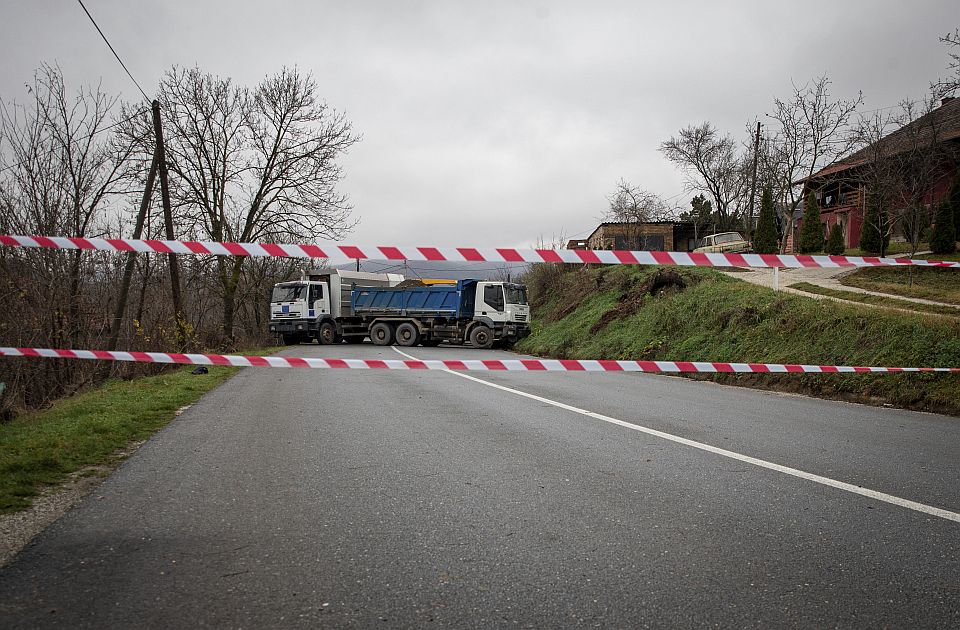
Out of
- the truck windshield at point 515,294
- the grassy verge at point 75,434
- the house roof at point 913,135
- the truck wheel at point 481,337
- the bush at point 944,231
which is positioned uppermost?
the house roof at point 913,135

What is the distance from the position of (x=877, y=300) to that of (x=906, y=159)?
12325mm

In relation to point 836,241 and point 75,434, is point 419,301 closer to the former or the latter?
point 836,241

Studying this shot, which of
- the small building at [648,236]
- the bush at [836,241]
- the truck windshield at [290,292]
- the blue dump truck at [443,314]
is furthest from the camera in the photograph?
the small building at [648,236]

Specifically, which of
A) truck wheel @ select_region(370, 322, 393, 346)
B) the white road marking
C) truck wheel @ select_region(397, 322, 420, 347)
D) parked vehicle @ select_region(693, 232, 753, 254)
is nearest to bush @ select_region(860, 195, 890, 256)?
parked vehicle @ select_region(693, 232, 753, 254)

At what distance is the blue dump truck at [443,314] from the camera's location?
88.7 feet

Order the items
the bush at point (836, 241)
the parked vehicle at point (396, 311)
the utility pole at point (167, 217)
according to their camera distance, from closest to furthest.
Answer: the utility pole at point (167, 217)
the parked vehicle at point (396, 311)
the bush at point (836, 241)

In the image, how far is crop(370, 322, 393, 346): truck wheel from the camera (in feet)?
98.6

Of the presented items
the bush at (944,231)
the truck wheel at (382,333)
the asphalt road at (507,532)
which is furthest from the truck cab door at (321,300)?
the bush at (944,231)

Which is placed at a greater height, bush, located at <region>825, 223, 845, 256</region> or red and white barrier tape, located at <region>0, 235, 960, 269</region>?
bush, located at <region>825, 223, 845, 256</region>

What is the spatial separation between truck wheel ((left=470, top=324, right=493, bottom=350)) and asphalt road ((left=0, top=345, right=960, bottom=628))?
810 inches

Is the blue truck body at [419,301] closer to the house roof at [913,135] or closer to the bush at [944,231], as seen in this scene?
the house roof at [913,135]

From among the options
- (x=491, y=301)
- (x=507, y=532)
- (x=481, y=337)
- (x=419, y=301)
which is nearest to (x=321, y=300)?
(x=419, y=301)

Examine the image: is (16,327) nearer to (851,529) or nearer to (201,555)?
(201,555)

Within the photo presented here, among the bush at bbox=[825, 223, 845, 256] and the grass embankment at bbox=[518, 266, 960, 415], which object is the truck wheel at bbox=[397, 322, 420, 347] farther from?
the bush at bbox=[825, 223, 845, 256]
